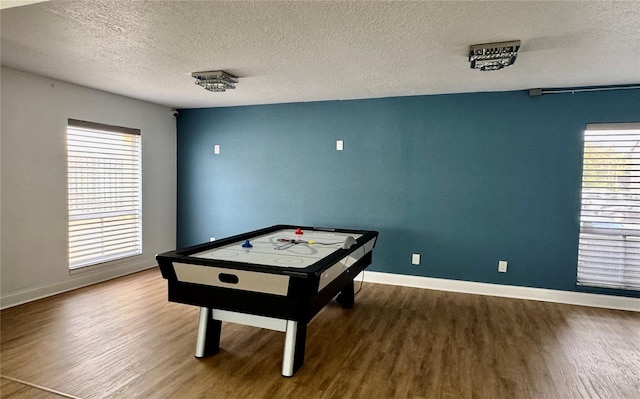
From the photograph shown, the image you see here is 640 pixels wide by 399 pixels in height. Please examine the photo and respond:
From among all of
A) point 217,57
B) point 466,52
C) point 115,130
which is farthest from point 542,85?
point 115,130

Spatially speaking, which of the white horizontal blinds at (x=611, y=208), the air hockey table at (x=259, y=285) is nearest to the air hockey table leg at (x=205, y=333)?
the air hockey table at (x=259, y=285)

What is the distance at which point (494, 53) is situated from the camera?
2.62m

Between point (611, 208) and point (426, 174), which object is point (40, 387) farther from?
point (611, 208)

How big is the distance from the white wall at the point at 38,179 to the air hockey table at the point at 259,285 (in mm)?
2129

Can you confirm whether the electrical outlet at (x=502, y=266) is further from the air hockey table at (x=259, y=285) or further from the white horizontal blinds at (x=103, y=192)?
the white horizontal blinds at (x=103, y=192)

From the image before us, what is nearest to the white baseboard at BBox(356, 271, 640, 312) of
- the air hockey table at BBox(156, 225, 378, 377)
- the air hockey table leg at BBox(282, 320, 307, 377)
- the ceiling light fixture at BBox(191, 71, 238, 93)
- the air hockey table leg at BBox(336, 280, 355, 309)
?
the air hockey table leg at BBox(336, 280, 355, 309)

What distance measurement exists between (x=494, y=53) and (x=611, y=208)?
234cm

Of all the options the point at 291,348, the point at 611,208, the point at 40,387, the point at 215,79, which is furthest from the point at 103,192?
the point at 611,208

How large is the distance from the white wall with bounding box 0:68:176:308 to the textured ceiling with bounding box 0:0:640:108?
295 mm

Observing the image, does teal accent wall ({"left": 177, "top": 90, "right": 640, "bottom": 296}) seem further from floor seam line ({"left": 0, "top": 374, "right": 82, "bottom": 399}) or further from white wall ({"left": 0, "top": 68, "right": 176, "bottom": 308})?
floor seam line ({"left": 0, "top": 374, "right": 82, "bottom": 399})

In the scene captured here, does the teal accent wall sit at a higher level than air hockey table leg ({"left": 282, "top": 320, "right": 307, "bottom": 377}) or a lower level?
higher

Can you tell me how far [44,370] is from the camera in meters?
2.38

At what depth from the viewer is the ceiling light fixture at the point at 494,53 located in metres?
2.54

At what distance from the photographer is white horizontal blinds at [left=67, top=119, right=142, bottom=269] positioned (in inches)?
160
